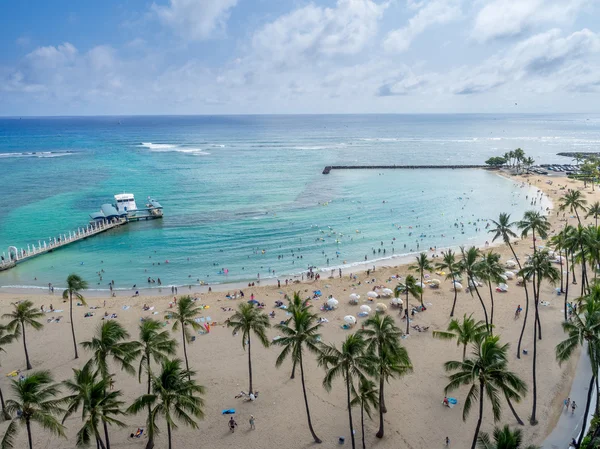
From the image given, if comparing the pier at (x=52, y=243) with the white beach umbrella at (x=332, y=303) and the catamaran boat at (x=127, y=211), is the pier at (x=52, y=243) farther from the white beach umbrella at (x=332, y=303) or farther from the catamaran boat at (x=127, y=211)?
the white beach umbrella at (x=332, y=303)

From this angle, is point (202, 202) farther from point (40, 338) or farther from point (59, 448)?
point (59, 448)

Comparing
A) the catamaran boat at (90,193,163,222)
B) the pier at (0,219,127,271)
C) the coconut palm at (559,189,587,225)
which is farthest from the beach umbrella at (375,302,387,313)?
the catamaran boat at (90,193,163,222)

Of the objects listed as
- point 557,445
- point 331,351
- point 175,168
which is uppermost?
point 175,168

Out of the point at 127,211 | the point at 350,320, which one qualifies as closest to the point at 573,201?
the point at 350,320

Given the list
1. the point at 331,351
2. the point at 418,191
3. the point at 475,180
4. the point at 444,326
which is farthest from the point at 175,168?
the point at 331,351

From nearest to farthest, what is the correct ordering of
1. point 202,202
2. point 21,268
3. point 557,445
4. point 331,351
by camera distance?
point 331,351, point 557,445, point 21,268, point 202,202

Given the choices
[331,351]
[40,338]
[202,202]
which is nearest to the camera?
[331,351]
